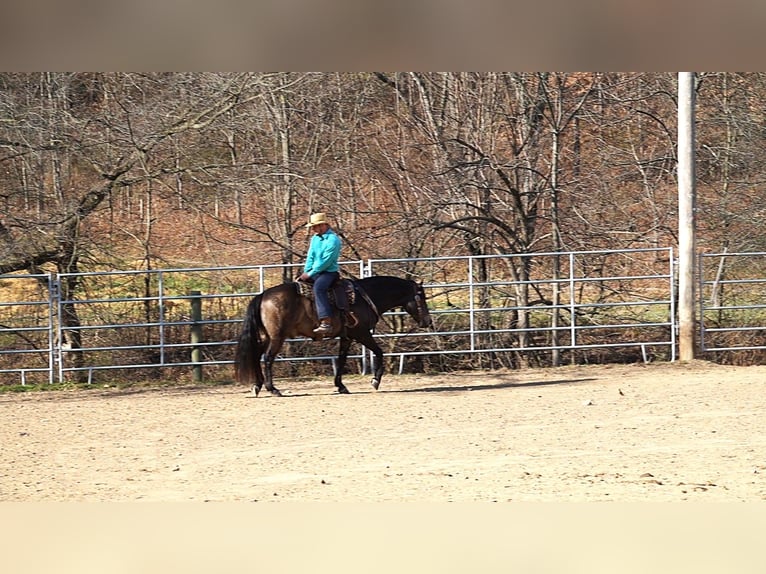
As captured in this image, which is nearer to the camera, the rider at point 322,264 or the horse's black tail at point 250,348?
the rider at point 322,264

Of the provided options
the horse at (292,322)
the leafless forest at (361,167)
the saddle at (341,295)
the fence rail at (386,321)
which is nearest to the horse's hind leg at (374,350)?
the horse at (292,322)

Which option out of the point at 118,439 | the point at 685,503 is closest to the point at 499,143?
the point at 118,439

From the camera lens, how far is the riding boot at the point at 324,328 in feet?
37.9

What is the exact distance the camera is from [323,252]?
11.3 metres

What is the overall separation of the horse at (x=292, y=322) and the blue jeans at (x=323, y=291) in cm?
20

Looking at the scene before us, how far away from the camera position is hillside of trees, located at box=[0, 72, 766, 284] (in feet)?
47.5

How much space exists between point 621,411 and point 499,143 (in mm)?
7109

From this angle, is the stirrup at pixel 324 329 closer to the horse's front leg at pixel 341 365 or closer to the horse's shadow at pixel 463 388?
the horse's front leg at pixel 341 365

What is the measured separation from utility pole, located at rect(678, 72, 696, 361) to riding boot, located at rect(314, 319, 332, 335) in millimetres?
5136

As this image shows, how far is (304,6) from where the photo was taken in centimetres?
188

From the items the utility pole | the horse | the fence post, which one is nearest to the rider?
the horse

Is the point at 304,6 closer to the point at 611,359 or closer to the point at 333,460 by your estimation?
the point at 333,460

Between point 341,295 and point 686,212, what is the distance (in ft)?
16.7

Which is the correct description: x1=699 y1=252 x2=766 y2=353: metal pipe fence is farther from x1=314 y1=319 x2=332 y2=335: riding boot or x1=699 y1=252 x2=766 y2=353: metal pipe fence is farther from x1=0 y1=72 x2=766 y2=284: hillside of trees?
x1=314 y1=319 x2=332 y2=335: riding boot
